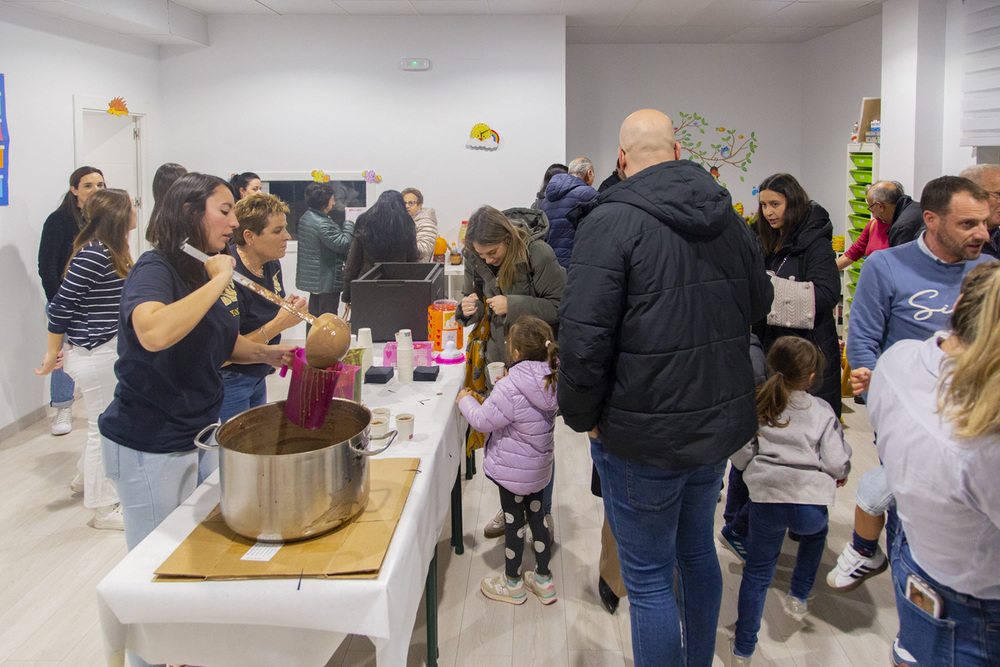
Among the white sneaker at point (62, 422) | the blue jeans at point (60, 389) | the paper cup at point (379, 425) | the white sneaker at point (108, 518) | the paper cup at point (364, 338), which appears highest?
the paper cup at point (364, 338)

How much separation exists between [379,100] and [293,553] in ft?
19.3

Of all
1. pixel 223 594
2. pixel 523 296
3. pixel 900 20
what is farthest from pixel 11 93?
pixel 900 20

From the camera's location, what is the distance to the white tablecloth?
4.66ft

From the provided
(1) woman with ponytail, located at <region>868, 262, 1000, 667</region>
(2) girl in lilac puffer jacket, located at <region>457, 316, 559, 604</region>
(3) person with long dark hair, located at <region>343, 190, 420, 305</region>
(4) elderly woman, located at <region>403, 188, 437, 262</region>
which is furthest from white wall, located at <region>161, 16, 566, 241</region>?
(1) woman with ponytail, located at <region>868, 262, 1000, 667</region>

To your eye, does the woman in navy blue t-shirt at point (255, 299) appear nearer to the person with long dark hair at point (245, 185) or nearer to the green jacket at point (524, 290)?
the green jacket at point (524, 290)

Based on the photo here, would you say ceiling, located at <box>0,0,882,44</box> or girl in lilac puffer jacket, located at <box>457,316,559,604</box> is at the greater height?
ceiling, located at <box>0,0,882,44</box>

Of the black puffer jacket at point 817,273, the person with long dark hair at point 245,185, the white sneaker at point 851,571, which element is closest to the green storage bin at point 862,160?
the black puffer jacket at point 817,273

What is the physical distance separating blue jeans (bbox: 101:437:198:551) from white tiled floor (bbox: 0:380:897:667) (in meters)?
0.80

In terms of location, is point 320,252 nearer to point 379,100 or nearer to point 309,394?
point 379,100

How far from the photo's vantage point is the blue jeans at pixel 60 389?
14.9ft

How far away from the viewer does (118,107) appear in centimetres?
592

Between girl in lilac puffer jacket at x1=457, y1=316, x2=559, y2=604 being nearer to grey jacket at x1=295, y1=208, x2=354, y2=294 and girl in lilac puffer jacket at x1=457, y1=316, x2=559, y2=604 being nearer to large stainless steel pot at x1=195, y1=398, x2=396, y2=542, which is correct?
large stainless steel pot at x1=195, y1=398, x2=396, y2=542

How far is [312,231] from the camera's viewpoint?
5305 millimetres

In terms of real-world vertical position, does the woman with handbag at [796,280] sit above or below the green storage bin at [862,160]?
below
